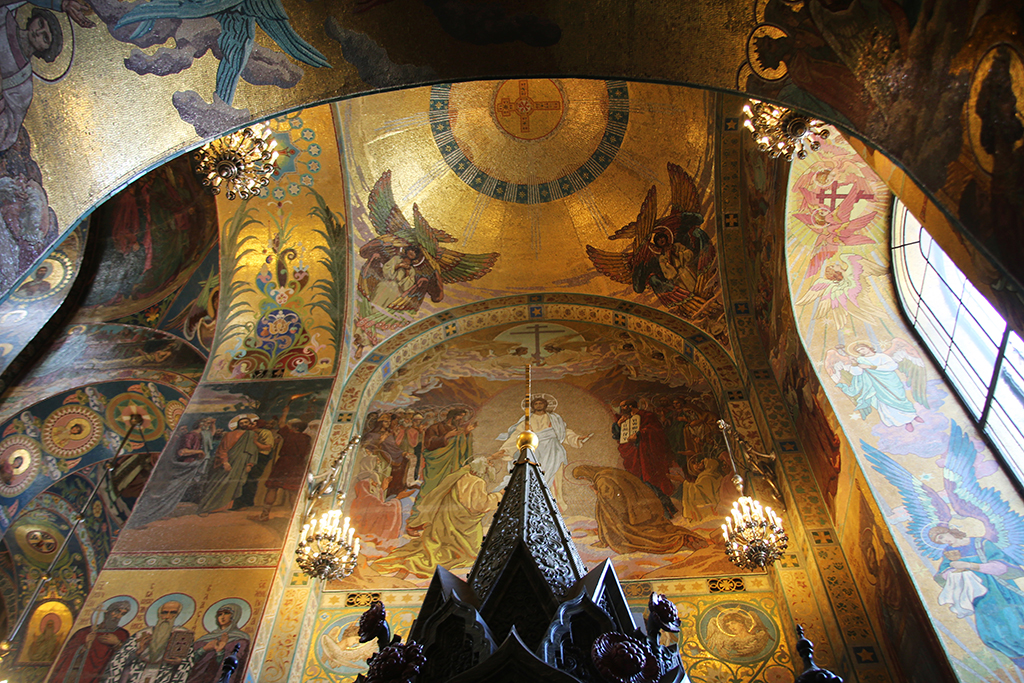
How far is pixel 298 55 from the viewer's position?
450 centimetres

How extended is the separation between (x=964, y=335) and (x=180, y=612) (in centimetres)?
911

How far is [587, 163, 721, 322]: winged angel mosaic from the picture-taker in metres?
10.4

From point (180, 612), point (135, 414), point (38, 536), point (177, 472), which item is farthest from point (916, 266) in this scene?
point (38, 536)

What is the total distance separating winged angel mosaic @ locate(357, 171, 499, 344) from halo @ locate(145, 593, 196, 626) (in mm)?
4766

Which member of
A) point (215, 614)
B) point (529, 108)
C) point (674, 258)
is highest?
point (529, 108)

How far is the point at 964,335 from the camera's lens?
23.4ft

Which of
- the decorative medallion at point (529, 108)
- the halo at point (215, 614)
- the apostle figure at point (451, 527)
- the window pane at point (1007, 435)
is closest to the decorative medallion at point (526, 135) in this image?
the decorative medallion at point (529, 108)

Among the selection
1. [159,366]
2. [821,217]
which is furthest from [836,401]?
[159,366]

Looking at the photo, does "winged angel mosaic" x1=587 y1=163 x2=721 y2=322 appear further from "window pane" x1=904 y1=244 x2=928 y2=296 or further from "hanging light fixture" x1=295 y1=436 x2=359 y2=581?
"hanging light fixture" x1=295 y1=436 x2=359 y2=581

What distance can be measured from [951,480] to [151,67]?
7.91 m

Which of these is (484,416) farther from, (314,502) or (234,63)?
(234,63)

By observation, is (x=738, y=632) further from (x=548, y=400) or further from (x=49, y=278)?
(x=49, y=278)

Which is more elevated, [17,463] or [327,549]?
Answer: [17,463]

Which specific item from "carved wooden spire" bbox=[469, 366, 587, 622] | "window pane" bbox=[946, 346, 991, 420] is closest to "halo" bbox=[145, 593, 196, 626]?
"carved wooden spire" bbox=[469, 366, 587, 622]
